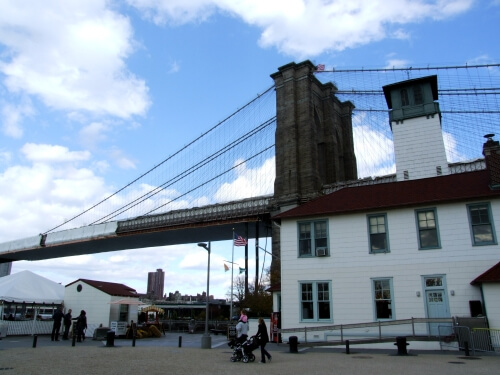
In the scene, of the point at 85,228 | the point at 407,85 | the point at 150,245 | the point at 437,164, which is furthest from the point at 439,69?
the point at 85,228

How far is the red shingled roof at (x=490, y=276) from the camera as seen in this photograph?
16.3 metres

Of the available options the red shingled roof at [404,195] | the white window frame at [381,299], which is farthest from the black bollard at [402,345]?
the red shingled roof at [404,195]

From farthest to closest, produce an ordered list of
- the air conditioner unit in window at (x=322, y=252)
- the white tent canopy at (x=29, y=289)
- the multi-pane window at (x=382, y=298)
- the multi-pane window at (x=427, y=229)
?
the white tent canopy at (x=29, y=289)
the air conditioner unit in window at (x=322, y=252)
the multi-pane window at (x=427, y=229)
the multi-pane window at (x=382, y=298)

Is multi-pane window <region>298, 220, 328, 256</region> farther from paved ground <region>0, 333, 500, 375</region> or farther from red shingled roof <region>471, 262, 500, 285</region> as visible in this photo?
red shingled roof <region>471, 262, 500, 285</region>

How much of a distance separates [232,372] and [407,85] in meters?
24.4

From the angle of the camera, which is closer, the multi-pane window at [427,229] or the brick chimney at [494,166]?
the brick chimney at [494,166]

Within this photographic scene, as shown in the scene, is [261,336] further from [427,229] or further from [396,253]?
[427,229]

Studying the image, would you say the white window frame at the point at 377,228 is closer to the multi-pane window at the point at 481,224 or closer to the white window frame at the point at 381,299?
the white window frame at the point at 381,299

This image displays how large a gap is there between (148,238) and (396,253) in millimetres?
52618

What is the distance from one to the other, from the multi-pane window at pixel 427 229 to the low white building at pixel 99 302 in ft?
A: 68.3

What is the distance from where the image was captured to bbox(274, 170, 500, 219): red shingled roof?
19.3m

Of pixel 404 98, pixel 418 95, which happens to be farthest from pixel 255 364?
pixel 418 95

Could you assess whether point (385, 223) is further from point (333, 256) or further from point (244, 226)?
point (244, 226)

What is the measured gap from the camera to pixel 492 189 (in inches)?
741
